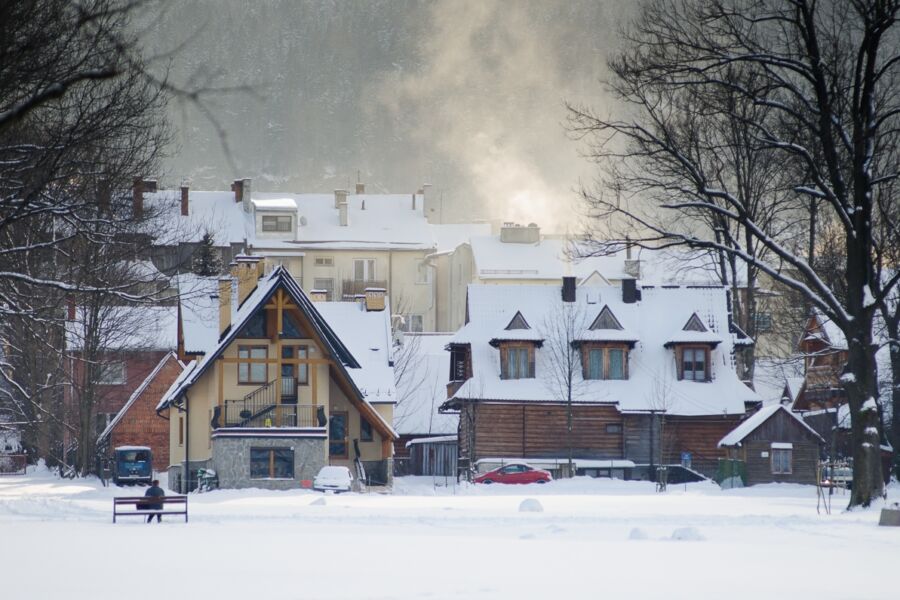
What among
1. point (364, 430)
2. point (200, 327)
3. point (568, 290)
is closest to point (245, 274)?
point (200, 327)

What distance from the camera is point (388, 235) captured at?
409 feet

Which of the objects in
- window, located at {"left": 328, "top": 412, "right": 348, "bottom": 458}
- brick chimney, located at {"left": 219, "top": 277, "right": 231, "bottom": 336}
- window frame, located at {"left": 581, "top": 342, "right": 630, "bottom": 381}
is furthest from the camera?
window frame, located at {"left": 581, "top": 342, "right": 630, "bottom": 381}

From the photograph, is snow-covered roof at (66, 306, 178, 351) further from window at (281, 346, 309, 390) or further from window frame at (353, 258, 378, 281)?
window frame at (353, 258, 378, 281)

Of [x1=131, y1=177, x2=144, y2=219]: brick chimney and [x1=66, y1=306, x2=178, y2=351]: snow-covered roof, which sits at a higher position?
[x1=131, y1=177, x2=144, y2=219]: brick chimney

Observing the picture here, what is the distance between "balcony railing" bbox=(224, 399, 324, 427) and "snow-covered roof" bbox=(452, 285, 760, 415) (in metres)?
12.5

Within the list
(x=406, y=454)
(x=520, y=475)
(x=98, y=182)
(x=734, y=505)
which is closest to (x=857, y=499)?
(x=734, y=505)

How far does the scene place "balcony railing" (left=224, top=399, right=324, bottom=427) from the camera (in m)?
53.8

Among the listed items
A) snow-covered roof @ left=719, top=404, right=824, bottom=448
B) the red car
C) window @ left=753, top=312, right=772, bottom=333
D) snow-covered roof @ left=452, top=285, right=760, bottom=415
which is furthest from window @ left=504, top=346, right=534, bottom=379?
window @ left=753, top=312, right=772, bottom=333

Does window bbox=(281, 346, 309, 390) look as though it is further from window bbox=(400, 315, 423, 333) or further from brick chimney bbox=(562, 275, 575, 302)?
window bbox=(400, 315, 423, 333)

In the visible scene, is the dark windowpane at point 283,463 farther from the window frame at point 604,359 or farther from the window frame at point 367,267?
the window frame at point 367,267

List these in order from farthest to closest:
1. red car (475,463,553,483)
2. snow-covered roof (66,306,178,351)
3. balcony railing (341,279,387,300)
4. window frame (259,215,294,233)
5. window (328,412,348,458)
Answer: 1. window frame (259,215,294,233)
2. balcony railing (341,279,387,300)
3. snow-covered roof (66,306,178,351)
4. red car (475,463,553,483)
5. window (328,412,348,458)

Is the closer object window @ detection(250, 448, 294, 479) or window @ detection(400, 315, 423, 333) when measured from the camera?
window @ detection(250, 448, 294, 479)

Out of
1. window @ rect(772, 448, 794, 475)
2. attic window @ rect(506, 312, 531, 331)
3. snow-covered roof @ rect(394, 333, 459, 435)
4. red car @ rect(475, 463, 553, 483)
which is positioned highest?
attic window @ rect(506, 312, 531, 331)

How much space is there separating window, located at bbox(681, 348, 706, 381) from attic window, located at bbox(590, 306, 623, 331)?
335cm
